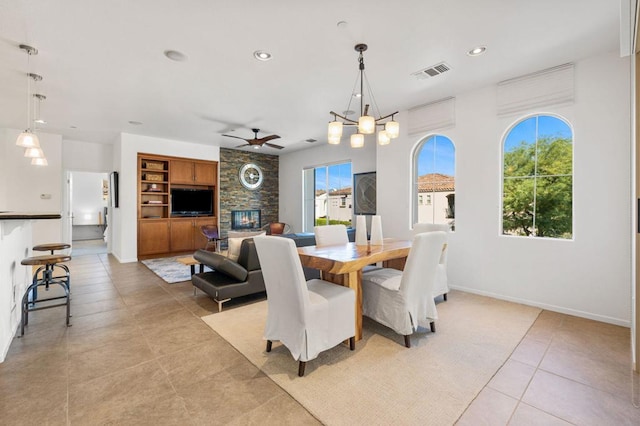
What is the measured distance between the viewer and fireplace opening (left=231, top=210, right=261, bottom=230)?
8.08 meters

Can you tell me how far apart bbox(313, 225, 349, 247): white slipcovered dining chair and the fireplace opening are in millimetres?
5196

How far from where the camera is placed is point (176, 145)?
22.6 ft

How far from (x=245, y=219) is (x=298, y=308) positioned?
663 centimetres

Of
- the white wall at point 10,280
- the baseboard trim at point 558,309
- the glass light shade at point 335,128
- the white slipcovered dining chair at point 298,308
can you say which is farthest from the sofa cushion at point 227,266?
the baseboard trim at point 558,309

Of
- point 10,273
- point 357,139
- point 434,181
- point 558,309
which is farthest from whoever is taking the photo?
point 434,181

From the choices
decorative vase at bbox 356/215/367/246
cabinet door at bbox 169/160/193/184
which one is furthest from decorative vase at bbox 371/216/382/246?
cabinet door at bbox 169/160/193/184

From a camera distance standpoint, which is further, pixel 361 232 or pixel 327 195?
pixel 327 195

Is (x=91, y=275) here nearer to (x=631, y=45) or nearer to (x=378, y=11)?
(x=378, y=11)

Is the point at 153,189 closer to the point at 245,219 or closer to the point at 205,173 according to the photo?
the point at 205,173

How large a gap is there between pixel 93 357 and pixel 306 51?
343 cm

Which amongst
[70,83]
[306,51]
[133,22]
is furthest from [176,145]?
[306,51]

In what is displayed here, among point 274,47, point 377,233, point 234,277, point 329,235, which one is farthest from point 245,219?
point 274,47

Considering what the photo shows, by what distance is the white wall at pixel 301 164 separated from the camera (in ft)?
20.8

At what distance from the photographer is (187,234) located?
7.11 metres
